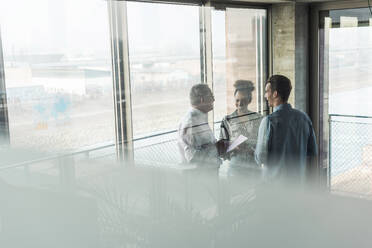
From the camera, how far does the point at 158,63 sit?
142cm

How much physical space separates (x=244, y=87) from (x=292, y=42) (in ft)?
1.04

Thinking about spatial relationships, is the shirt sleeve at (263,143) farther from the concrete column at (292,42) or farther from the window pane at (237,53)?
the concrete column at (292,42)

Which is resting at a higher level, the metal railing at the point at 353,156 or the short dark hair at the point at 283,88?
the short dark hair at the point at 283,88

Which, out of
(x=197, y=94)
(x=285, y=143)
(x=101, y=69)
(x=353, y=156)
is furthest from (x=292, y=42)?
(x=285, y=143)

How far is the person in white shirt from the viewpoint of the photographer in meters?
0.88

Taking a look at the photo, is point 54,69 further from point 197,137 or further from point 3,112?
point 197,137

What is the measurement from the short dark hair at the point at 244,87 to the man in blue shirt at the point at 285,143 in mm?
748

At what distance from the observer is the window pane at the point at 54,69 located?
0.94m

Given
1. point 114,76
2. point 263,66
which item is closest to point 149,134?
point 114,76

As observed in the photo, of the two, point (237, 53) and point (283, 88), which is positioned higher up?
point (237, 53)

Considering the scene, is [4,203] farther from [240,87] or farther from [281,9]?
[281,9]

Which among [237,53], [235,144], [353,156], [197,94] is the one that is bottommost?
[353,156]

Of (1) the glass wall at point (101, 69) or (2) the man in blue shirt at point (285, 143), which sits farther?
(1) the glass wall at point (101, 69)

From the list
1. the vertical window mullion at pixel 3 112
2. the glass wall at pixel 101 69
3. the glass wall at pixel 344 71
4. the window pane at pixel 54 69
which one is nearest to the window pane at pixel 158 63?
the glass wall at pixel 101 69
